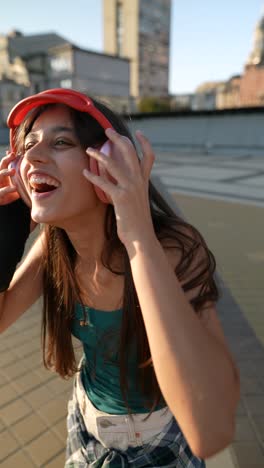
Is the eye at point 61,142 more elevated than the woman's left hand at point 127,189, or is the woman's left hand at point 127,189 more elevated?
the eye at point 61,142

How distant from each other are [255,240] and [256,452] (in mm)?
3871

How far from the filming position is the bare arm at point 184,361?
0.77 meters

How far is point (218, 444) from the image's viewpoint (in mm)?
780

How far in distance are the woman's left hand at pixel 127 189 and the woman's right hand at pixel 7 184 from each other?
0.41 metres

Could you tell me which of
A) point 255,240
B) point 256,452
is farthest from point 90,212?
point 255,240

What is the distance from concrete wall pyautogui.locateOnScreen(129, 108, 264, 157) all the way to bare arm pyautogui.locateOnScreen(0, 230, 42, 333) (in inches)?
752

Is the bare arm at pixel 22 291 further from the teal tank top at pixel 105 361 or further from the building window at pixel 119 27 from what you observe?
the building window at pixel 119 27

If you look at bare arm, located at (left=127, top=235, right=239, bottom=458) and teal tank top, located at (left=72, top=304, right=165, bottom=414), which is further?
Result: teal tank top, located at (left=72, top=304, right=165, bottom=414)

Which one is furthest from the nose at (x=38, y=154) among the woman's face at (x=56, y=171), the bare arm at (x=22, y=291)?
the bare arm at (x=22, y=291)

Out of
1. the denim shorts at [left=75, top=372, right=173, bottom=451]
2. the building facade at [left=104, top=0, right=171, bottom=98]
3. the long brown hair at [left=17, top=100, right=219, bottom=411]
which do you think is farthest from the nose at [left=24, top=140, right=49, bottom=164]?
the building facade at [left=104, top=0, right=171, bottom=98]

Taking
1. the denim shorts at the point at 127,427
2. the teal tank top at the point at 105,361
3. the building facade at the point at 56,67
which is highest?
the building facade at the point at 56,67

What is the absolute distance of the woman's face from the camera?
99 centimetres

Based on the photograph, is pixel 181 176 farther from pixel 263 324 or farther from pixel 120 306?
pixel 120 306

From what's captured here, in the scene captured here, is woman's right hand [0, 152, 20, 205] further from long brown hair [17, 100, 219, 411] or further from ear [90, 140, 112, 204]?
ear [90, 140, 112, 204]
